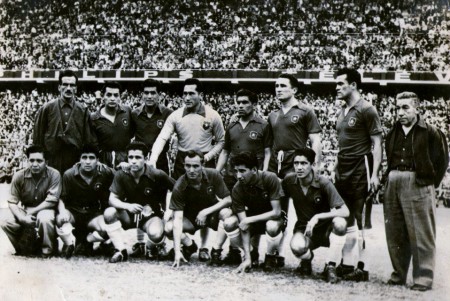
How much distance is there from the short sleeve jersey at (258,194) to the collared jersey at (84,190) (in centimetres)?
136

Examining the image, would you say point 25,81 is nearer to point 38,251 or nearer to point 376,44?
point 376,44

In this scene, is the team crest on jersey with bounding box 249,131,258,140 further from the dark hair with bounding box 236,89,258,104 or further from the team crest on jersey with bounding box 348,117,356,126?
the team crest on jersey with bounding box 348,117,356,126

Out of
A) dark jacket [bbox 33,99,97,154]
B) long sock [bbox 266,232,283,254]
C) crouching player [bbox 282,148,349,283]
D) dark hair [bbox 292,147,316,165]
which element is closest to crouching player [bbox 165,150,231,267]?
long sock [bbox 266,232,283,254]

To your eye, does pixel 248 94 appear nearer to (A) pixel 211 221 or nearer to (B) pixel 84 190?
(A) pixel 211 221

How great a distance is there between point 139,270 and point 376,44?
1223 cm

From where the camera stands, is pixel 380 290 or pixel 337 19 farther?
pixel 337 19

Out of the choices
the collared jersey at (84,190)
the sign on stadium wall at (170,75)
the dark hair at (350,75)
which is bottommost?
the collared jersey at (84,190)

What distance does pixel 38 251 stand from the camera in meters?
5.05

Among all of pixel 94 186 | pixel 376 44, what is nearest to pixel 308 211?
pixel 94 186

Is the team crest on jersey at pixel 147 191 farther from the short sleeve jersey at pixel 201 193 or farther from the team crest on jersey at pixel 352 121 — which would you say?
the team crest on jersey at pixel 352 121

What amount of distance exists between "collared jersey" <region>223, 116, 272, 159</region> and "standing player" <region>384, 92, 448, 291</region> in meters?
1.35

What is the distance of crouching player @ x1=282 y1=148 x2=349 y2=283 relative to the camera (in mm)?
4289

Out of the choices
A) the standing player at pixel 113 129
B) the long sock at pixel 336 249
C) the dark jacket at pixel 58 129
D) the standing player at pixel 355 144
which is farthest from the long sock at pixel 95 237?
the standing player at pixel 355 144

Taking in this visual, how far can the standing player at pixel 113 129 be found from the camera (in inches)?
224
